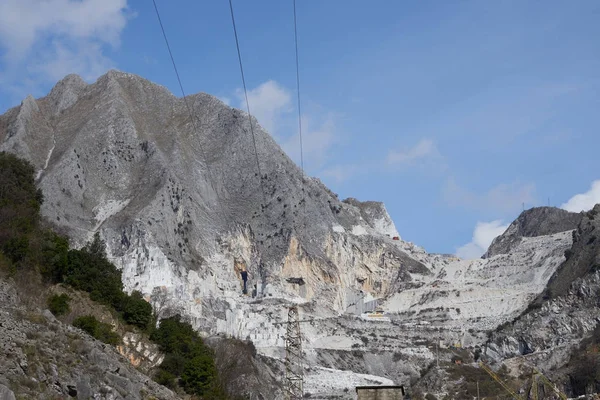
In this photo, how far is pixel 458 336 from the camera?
120125 millimetres

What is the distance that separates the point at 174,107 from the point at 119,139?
2288cm

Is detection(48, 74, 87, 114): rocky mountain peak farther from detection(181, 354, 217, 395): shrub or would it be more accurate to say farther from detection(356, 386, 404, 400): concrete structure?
detection(356, 386, 404, 400): concrete structure

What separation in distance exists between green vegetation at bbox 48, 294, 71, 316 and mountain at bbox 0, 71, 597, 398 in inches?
1764

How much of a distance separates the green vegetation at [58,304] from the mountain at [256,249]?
44.8 meters

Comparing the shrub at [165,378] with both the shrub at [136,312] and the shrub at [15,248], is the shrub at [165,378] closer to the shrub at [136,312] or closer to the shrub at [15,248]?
the shrub at [136,312]

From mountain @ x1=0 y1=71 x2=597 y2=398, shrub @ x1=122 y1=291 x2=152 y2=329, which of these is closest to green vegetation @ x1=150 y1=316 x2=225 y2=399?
shrub @ x1=122 y1=291 x2=152 y2=329

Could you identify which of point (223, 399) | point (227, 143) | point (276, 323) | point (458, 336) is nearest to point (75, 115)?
point (227, 143)

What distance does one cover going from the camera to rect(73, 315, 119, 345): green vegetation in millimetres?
45188

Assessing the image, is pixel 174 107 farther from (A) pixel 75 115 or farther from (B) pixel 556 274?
(B) pixel 556 274

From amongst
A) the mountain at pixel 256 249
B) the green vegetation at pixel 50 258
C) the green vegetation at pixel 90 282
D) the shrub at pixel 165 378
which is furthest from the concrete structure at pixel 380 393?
the mountain at pixel 256 249

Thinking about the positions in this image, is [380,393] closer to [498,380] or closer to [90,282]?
[90,282]

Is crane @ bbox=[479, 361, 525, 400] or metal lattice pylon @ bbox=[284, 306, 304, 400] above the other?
crane @ bbox=[479, 361, 525, 400]

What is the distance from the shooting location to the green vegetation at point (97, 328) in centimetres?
4519

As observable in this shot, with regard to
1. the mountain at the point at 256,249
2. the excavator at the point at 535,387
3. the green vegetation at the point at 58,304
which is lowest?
the green vegetation at the point at 58,304
